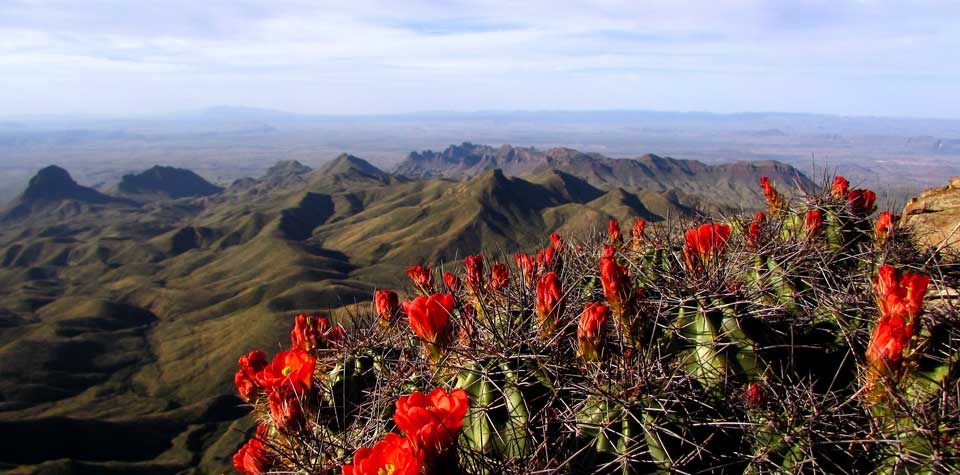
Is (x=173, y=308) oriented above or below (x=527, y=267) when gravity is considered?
below

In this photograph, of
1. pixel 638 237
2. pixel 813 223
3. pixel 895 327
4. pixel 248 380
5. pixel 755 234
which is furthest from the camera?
pixel 638 237

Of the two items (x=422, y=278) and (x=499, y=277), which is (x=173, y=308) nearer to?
(x=422, y=278)

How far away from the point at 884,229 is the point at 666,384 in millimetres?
5453

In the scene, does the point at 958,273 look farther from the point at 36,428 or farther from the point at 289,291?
the point at 289,291

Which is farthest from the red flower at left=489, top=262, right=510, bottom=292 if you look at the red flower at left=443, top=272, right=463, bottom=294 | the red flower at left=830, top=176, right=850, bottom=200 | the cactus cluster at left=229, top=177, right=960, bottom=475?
the red flower at left=830, top=176, right=850, bottom=200

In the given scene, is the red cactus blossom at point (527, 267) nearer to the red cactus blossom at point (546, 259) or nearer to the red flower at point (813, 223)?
the red cactus blossom at point (546, 259)

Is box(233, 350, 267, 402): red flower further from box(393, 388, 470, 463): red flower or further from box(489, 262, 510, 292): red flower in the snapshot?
box(393, 388, 470, 463): red flower

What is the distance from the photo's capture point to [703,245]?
5660 millimetres

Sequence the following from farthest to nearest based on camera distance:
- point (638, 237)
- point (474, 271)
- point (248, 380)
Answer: point (638, 237)
point (474, 271)
point (248, 380)

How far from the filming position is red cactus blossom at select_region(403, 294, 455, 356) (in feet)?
15.1

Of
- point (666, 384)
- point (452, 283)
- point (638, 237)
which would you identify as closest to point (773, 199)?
point (638, 237)

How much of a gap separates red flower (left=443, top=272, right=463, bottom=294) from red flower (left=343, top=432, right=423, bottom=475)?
421 cm

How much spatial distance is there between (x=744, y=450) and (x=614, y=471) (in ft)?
3.39

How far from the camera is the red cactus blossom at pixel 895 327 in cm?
389
